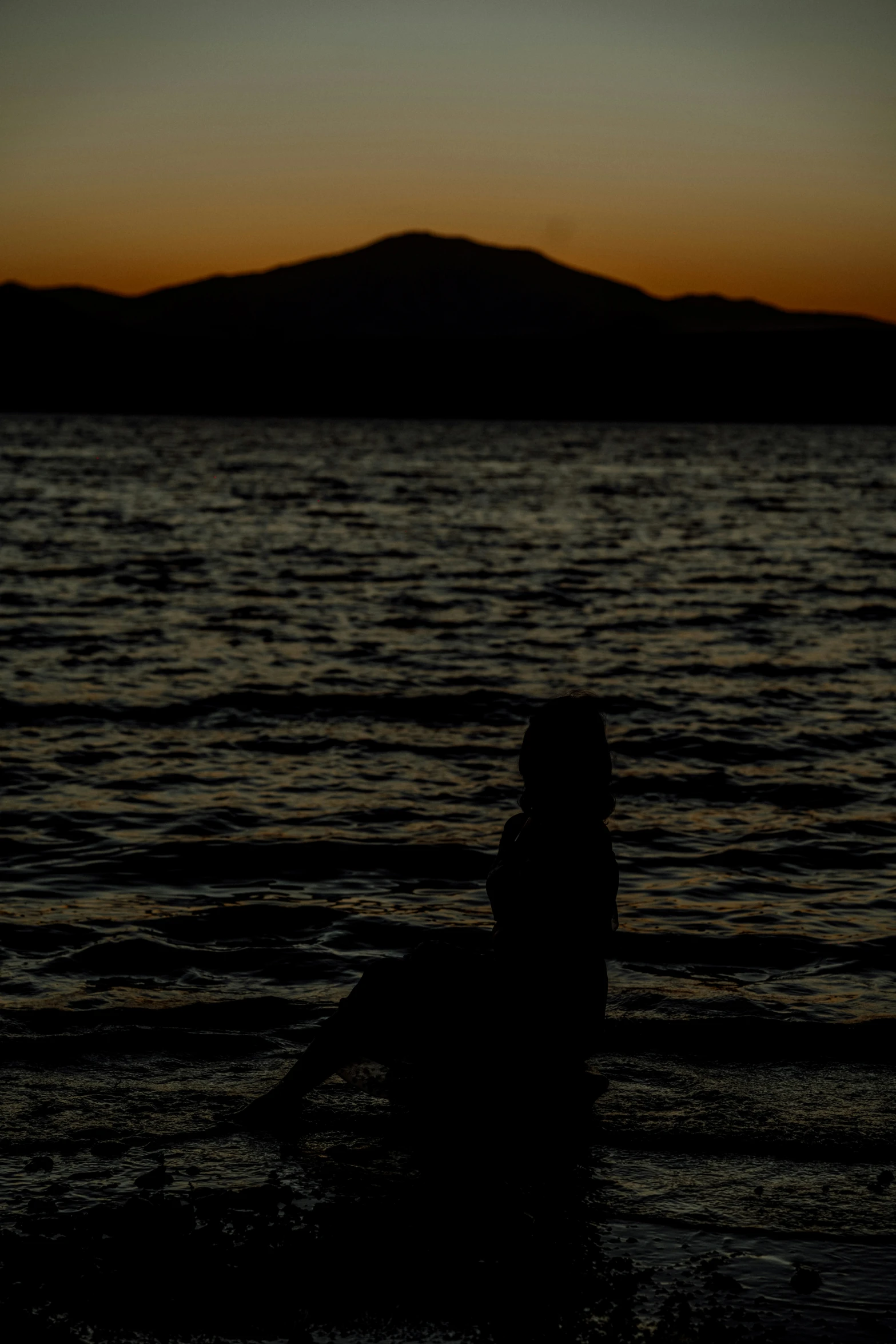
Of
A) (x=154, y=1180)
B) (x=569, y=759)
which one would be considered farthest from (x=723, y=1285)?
(x=154, y=1180)

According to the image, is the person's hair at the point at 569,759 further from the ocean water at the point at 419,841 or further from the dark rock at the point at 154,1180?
the dark rock at the point at 154,1180

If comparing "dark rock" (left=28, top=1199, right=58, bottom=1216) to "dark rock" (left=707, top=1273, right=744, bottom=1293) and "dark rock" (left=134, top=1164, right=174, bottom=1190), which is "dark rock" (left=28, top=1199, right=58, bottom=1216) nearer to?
"dark rock" (left=134, top=1164, right=174, bottom=1190)

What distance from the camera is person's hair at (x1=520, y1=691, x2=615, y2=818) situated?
16.7 ft

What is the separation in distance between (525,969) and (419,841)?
16.5 ft

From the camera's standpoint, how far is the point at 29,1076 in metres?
6.00

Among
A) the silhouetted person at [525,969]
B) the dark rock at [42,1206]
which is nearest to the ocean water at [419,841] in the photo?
the dark rock at [42,1206]

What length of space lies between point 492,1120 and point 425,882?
4002 mm

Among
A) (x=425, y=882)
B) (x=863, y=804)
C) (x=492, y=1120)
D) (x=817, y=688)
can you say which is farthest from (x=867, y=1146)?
(x=817, y=688)

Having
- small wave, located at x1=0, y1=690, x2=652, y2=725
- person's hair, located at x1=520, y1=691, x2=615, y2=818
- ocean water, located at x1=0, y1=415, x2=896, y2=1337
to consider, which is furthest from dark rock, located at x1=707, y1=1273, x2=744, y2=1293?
small wave, located at x1=0, y1=690, x2=652, y2=725

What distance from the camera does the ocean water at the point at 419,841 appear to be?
555 centimetres

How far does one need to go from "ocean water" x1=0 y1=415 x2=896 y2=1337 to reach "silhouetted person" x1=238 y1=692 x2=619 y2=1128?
13 cm

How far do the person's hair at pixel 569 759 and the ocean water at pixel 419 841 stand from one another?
0.40m

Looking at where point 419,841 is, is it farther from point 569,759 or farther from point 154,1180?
point 154,1180

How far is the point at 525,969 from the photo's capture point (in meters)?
5.22
